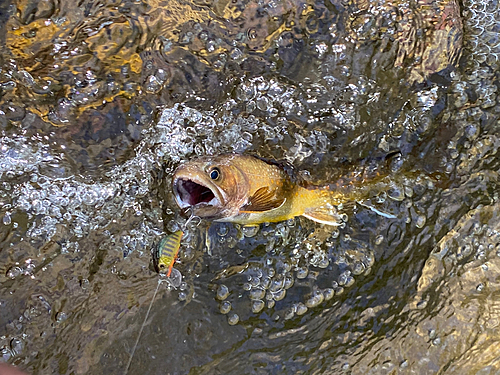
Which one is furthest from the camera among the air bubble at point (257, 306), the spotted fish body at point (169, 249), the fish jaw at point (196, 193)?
the air bubble at point (257, 306)

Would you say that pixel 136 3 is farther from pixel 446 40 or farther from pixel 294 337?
pixel 294 337

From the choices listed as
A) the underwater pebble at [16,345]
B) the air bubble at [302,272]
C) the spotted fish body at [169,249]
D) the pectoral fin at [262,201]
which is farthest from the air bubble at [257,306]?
the underwater pebble at [16,345]

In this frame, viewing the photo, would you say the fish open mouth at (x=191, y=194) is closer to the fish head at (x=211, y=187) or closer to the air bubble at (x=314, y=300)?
the fish head at (x=211, y=187)

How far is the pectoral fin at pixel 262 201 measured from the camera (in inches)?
89.2

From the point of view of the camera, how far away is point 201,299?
272 centimetres

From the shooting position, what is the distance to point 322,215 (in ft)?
8.46

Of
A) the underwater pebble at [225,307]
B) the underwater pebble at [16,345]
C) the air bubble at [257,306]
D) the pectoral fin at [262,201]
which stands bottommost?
the underwater pebble at [16,345]

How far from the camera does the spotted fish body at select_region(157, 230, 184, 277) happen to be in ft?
8.27

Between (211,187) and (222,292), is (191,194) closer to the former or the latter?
(211,187)

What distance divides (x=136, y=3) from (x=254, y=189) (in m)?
1.68

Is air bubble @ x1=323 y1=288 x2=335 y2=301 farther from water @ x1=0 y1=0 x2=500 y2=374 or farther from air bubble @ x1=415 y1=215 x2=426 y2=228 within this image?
air bubble @ x1=415 y1=215 x2=426 y2=228

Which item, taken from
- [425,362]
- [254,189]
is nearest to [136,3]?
[254,189]

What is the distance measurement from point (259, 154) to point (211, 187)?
0.83 metres

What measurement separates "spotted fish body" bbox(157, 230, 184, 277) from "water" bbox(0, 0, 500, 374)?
0.53ft
